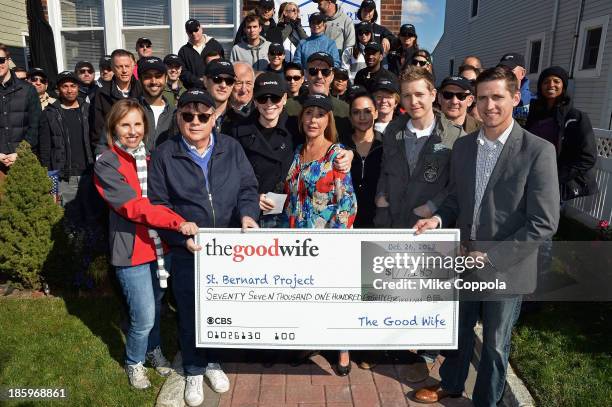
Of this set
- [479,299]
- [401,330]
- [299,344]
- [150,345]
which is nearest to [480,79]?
[479,299]

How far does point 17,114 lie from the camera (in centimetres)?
623

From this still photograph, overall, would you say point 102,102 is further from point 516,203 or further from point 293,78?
point 516,203

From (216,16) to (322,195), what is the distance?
7.19 meters

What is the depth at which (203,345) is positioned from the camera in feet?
12.1

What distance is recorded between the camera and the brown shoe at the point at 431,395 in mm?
3717

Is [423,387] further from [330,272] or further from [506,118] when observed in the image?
[506,118]

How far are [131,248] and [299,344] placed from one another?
1.47 m

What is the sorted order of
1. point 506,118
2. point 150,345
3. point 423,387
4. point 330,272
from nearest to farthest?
point 506,118
point 330,272
point 423,387
point 150,345

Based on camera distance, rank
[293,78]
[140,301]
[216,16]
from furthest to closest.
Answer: [216,16], [293,78], [140,301]

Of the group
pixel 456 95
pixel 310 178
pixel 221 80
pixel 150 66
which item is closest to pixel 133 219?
pixel 310 178

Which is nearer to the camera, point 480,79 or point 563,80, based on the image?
point 480,79

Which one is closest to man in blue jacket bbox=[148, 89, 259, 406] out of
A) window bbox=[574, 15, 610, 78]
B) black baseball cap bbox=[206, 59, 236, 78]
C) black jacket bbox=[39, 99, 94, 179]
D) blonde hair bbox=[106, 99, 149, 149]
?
blonde hair bbox=[106, 99, 149, 149]

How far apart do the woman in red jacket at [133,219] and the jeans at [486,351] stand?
6.95 ft

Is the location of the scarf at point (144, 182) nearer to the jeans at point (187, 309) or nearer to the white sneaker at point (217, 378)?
the jeans at point (187, 309)
